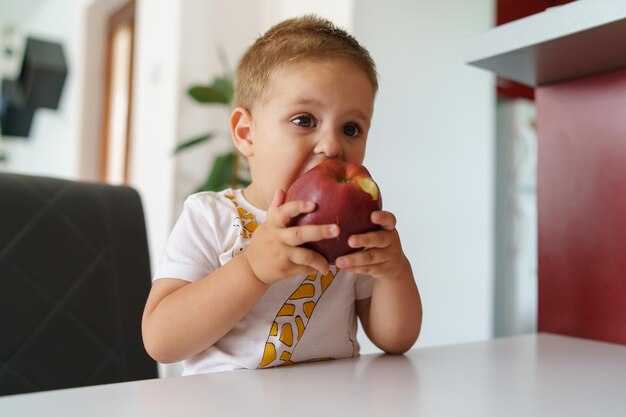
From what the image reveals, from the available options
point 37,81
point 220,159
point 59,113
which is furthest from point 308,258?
point 59,113

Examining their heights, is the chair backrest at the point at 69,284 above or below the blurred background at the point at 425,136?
below

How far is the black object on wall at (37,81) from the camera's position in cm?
572

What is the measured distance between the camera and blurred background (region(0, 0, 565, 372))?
8.23 ft

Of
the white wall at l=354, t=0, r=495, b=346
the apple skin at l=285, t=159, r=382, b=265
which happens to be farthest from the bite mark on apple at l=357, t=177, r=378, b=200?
the white wall at l=354, t=0, r=495, b=346

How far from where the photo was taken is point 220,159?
2600 mm

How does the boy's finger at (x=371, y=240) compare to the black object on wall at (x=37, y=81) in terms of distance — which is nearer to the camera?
the boy's finger at (x=371, y=240)

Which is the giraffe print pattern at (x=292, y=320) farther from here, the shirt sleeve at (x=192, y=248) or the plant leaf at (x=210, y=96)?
the plant leaf at (x=210, y=96)

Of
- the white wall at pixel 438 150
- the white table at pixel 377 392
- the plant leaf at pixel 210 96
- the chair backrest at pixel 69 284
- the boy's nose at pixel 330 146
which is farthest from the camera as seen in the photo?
the plant leaf at pixel 210 96

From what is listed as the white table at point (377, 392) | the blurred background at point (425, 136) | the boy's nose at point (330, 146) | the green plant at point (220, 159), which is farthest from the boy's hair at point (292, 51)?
the green plant at point (220, 159)

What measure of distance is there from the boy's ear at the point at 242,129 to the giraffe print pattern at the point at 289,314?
0.08 metres

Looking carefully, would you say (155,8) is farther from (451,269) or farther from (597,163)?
(597,163)

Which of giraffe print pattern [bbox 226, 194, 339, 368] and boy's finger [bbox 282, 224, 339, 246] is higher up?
boy's finger [bbox 282, 224, 339, 246]

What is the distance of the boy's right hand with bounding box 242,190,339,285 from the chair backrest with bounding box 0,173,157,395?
53 cm

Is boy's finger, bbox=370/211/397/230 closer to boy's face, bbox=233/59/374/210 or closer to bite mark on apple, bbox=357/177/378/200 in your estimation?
bite mark on apple, bbox=357/177/378/200
